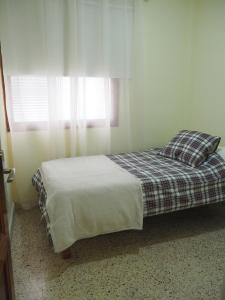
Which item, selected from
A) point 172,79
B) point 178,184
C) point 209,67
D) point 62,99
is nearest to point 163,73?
point 172,79

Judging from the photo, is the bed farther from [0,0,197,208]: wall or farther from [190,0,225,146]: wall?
[190,0,225,146]: wall

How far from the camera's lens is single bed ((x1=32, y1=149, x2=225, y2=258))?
2.08m

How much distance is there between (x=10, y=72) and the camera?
2.45 metres

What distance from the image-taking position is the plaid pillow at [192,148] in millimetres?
2461

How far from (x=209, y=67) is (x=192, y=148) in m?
1.17

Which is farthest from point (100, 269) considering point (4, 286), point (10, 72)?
point (10, 72)

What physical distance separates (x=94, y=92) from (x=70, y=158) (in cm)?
84

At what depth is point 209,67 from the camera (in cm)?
296

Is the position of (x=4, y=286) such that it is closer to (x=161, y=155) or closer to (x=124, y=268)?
(x=124, y=268)

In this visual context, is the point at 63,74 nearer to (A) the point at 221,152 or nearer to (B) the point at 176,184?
(B) the point at 176,184

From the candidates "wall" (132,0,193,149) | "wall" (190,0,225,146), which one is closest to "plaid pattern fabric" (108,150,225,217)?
"wall" (190,0,225,146)

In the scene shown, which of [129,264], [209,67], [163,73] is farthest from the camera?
[163,73]

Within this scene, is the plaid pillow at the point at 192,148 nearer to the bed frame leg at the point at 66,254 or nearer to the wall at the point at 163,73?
the wall at the point at 163,73

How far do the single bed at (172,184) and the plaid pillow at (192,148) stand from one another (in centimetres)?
6
